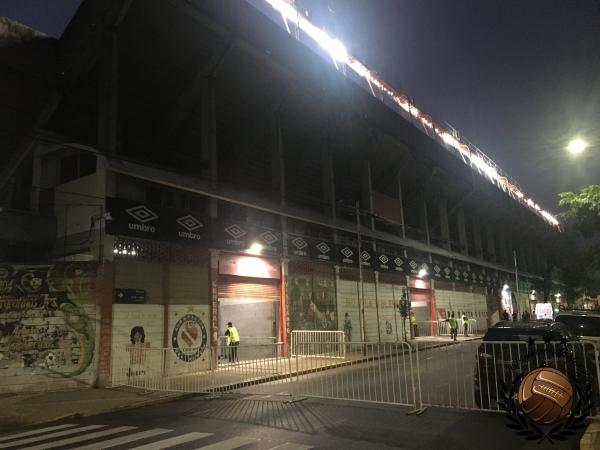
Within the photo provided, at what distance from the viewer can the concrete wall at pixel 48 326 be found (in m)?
13.2

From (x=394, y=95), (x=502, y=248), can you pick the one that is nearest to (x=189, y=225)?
(x=394, y=95)

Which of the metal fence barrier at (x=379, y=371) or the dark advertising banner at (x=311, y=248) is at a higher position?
the dark advertising banner at (x=311, y=248)

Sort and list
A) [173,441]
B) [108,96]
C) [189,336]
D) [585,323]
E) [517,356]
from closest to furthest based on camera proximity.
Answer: [173,441] → [517,356] → [585,323] → [108,96] → [189,336]

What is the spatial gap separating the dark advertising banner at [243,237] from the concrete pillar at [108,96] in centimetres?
478

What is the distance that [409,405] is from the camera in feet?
29.2

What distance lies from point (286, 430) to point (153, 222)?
33.6 ft

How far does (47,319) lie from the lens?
45.0 ft

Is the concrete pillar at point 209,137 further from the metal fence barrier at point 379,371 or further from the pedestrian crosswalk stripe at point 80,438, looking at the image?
the pedestrian crosswalk stripe at point 80,438

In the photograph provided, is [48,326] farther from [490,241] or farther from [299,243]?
[490,241]

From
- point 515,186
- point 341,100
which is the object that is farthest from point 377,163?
point 515,186

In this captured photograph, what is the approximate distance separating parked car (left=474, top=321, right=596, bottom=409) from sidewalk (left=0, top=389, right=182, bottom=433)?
737 cm

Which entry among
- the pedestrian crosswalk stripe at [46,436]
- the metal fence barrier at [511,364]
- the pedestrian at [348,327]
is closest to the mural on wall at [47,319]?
the pedestrian crosswalk stripe at [46,436]

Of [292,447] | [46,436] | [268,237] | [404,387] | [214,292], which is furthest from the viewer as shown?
[268,237]

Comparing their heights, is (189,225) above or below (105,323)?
above
